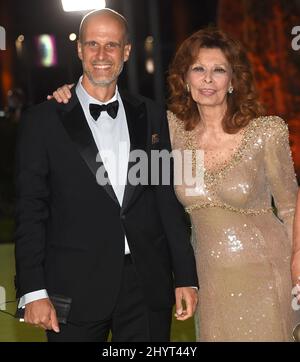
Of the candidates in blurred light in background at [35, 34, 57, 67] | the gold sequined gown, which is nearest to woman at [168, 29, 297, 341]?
the gold sequined gown

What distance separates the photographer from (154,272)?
343 centimetres

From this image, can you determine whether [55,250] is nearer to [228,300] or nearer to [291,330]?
[228,300]

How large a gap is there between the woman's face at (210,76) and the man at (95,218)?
0.45m

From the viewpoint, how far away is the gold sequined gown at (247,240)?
12.3 ft

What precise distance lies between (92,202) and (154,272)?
412mm

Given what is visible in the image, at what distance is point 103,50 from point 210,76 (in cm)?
64

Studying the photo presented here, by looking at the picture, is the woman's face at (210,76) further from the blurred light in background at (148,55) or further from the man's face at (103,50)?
the blurred light in background at (148,55)

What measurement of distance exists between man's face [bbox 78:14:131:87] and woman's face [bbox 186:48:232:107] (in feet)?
1.70

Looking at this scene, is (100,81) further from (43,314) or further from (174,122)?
(43,314)

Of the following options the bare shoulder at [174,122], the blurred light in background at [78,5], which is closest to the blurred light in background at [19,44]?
the blurred light in background at [78,5]

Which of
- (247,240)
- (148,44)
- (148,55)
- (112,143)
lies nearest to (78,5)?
(247,240)

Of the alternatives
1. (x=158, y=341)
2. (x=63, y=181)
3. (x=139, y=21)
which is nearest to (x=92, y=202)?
(x=63, y=181)

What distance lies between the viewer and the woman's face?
3805mm

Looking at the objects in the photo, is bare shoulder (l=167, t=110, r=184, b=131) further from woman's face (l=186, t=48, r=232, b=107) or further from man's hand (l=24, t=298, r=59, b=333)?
man's hand (l=24, t=298, r=59, b=333)
